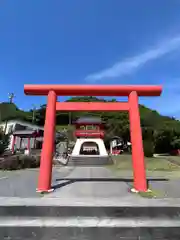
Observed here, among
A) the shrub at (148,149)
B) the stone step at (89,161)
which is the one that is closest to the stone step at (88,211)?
the stone step at (89,161)

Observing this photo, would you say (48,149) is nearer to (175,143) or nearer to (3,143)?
(3,143)

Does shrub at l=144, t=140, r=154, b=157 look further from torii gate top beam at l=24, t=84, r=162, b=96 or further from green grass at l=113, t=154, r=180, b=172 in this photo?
torii gate top beam at l=24, t=84, r=162, b=96

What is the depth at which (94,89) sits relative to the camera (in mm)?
6918

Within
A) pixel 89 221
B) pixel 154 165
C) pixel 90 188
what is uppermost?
pixel 154 165

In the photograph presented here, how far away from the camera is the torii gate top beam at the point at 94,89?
272 inches

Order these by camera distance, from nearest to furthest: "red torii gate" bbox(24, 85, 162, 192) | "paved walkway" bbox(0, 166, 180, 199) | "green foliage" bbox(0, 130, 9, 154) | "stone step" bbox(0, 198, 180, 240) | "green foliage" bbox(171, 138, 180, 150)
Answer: "stone step" bbox(0, 198, 180, 240), "paved walkway" bbox(0, 166, 180, 199), "red torii gate" bbox(24, 85, 162, 192), "green foliage" bbox(0, 130, 9, 154), "green foliage" bbox(171, 138, 180, 150)

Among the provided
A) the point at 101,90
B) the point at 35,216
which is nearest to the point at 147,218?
the point at 35,216

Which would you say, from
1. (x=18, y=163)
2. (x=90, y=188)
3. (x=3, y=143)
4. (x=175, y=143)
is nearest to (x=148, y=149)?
(x=175, y=143)

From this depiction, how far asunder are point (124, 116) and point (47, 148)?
44.5 m

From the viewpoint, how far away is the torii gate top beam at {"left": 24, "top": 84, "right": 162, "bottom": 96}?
6.90 meters

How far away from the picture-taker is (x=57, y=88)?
698 cm

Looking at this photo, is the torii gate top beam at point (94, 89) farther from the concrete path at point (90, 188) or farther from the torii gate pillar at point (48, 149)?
the concrete path at point (90, 188)

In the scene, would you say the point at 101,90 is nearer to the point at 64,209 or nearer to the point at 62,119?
the point at 64,209

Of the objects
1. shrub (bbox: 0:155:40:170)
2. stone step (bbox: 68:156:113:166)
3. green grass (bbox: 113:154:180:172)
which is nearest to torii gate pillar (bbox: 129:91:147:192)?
green grass (bbox: 113:154:180:172)
